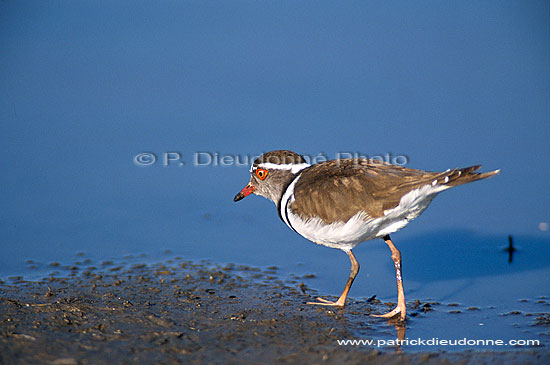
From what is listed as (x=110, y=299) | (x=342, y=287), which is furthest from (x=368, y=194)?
(x=110, y=299)

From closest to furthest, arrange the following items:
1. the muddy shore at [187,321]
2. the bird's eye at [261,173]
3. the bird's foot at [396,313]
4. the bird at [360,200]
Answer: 1. the muddy shore at [187,321]
2. the bird at [360,200]
3. the bird's foot at [396,313]
4. the bird's eye at [261,173]

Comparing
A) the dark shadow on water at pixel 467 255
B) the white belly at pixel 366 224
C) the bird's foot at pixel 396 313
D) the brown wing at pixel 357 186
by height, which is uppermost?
the brown wing at pixel 357 186

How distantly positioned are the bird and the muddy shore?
626 mm

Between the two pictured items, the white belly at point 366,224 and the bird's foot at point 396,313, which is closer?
the white belly at point 366,224

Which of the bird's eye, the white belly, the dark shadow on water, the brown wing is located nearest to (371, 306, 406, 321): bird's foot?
the white belly

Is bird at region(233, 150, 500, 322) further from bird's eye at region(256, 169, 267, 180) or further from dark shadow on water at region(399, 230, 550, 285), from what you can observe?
dark shadow on water at region(399, 230, 550, 285)

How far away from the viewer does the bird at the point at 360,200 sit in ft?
21.2

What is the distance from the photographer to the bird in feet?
21.2

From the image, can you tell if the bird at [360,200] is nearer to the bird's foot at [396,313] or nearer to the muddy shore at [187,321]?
the bird's foot at [396,313]

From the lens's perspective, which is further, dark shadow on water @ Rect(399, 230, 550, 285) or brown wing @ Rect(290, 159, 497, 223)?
dark shadow on water @ Rect(399, 230, 550, 285)

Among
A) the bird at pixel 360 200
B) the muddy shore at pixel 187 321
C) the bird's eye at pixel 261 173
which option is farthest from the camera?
the bird's eye at pixel 261 173

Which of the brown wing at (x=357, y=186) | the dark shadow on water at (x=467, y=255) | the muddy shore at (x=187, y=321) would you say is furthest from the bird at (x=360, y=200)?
the dark shadow on water at (x=467, y=255)

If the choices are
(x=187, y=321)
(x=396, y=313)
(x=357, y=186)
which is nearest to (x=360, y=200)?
(x=357, y=186)

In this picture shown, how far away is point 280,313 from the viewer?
6.60 meters
